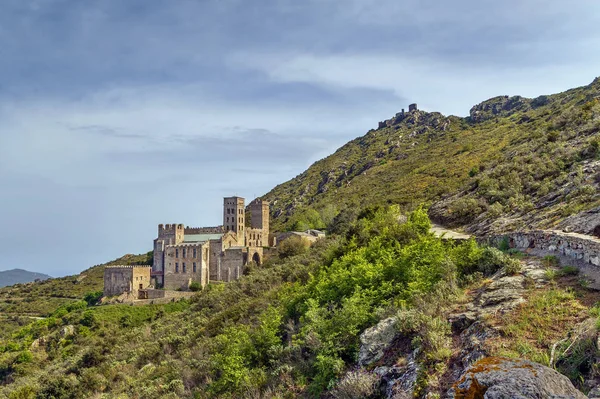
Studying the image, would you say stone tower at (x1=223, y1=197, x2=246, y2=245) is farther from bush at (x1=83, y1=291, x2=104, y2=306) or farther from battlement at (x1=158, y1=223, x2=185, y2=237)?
bush at (x1=83, y1=291, x2=104, y2=306)

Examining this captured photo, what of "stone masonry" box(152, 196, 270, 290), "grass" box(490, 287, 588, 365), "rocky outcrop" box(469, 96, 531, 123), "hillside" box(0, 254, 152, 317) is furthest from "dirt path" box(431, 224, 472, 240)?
"rocky outcrop" box(469, 96, 531, 123)

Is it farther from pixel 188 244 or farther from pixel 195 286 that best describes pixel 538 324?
pixel 188 244

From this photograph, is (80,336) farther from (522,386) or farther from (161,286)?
(522,386)

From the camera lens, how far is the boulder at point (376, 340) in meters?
9.99

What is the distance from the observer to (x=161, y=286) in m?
60.8

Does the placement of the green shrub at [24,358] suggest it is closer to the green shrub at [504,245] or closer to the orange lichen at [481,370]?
the green shrub at [504,245]

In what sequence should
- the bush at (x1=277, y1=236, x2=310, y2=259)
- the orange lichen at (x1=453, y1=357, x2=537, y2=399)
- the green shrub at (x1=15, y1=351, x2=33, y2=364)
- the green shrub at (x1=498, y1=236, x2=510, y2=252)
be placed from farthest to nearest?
1. the bush at (x1=277, y1=236, x2=310, y2=259)
2. the green shrub at (x1=15, y1=351, x2=33, y2=364)
3. the green shrub at (x1=498, y1=236, x2=510, y2=252)
4. the orange lichen at (x1=453, y1=357, x2=537, y2=399)

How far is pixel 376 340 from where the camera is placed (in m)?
10.4

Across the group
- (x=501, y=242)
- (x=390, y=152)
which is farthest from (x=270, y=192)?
(x=501, y=242)

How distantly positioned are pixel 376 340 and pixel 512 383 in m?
5.41

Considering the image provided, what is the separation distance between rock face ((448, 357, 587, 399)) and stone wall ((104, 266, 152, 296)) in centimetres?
5769

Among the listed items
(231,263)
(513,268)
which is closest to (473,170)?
(513,268)

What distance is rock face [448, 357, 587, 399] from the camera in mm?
5062

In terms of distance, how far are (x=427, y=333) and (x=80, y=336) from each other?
4611 cm
